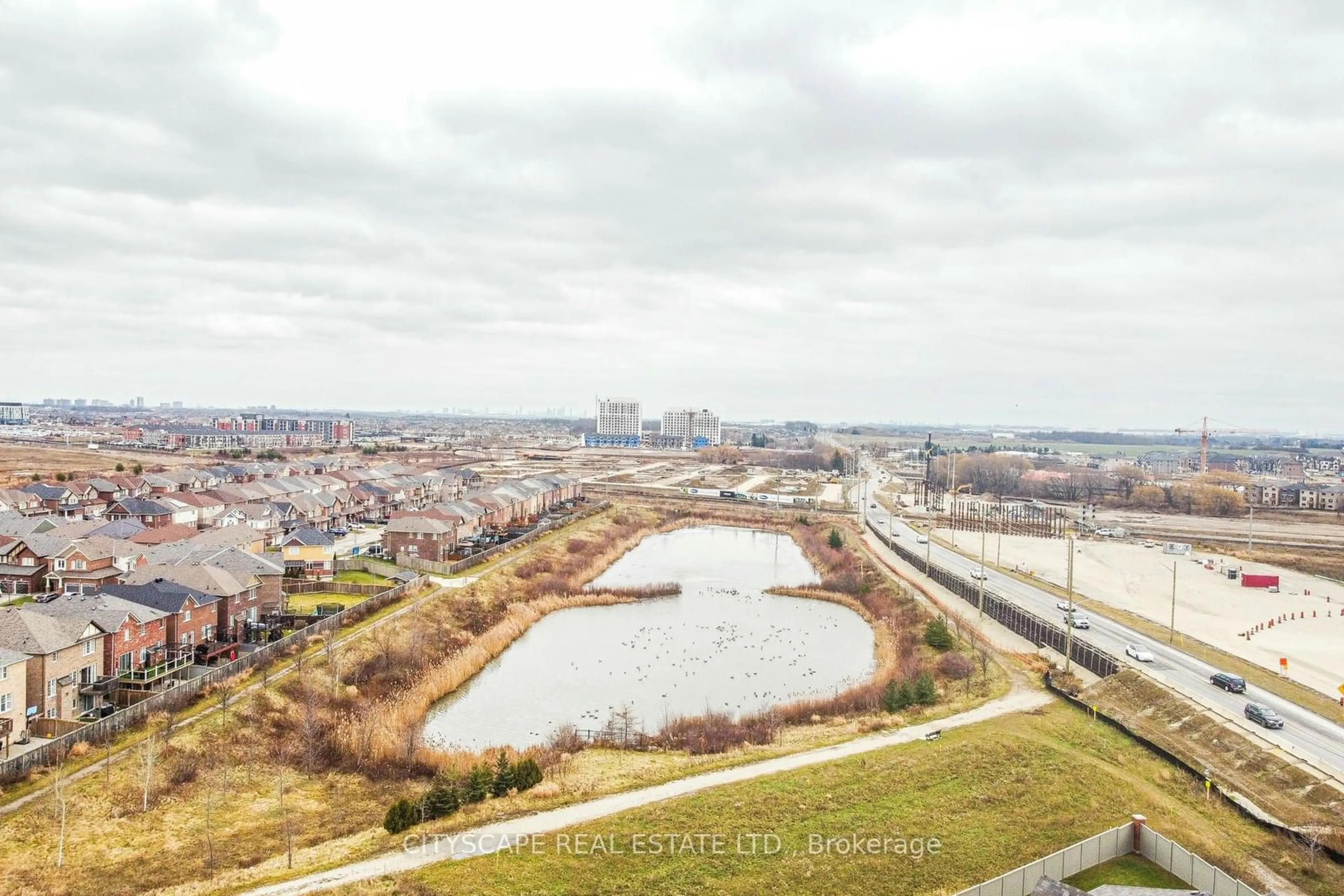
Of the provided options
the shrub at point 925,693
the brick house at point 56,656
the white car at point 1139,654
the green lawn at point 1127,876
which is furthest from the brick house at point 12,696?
the white car at point 1139,654

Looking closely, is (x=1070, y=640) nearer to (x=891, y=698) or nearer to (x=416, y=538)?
(x=891, y=698)

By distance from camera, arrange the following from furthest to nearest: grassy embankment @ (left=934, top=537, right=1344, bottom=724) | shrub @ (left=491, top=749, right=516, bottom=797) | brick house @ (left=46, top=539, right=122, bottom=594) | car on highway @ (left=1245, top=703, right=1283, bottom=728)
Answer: brick house @ (left=46, top=539, right=122, bottom=594) → grassy embankment @ (left=934, top=537, right=1344, bottom=724) → car on highway @ (left=1245, top=703, right=1283, bottom=728) → shrub @ (left=491, top=749, right=516, bottom=797)

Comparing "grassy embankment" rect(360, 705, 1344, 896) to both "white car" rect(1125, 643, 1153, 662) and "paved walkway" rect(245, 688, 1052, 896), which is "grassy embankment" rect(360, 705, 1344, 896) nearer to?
"paved walkway" rect(245, 688, 1052, 896)

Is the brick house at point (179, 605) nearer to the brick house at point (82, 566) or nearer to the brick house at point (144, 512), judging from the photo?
the brick house at point (82, 566)

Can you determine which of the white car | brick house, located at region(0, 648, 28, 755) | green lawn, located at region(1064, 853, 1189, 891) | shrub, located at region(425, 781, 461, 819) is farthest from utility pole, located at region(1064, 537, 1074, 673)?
brick house, located at region(0, 648, 28, 755)

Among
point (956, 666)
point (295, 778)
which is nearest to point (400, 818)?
point (295, 778)
